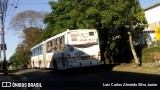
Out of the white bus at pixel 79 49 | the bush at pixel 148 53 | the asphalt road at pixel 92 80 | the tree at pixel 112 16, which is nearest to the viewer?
the asphalt road at pixel 92 80

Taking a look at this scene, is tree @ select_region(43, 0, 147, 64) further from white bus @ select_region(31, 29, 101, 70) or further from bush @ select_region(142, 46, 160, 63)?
white bus @ select_region(31, 29, 101, 70)

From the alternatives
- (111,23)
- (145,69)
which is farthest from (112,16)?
(145,69)

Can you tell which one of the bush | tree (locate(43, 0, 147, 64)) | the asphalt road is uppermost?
tree (locate(43, 0, 147, 64))

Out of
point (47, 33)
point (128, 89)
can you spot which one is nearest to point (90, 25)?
point (128, 89)

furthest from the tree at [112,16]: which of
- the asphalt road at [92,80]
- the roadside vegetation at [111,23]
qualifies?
the asphalt road at [92,80]

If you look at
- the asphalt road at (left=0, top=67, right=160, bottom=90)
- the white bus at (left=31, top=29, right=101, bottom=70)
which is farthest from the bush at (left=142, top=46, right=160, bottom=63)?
the white bus at (left=31, top=29, right=101, bottom=70)

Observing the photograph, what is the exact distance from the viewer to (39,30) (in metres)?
92.8

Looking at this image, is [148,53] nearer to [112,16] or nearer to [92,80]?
[112,16]

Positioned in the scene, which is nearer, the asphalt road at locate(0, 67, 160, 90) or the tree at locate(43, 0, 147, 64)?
the asphalt road at locate(0, 67, 160, 90)

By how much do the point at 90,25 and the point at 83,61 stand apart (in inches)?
284

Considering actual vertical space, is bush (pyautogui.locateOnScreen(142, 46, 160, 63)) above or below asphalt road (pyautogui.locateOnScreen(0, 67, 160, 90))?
above

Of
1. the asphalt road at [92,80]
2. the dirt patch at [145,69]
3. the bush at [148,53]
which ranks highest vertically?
the bush at [148,53]

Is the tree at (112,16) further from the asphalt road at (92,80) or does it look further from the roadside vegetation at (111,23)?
the asphalt road at (92,80)

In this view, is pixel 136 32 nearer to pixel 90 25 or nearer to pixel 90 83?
pixel 90 25
